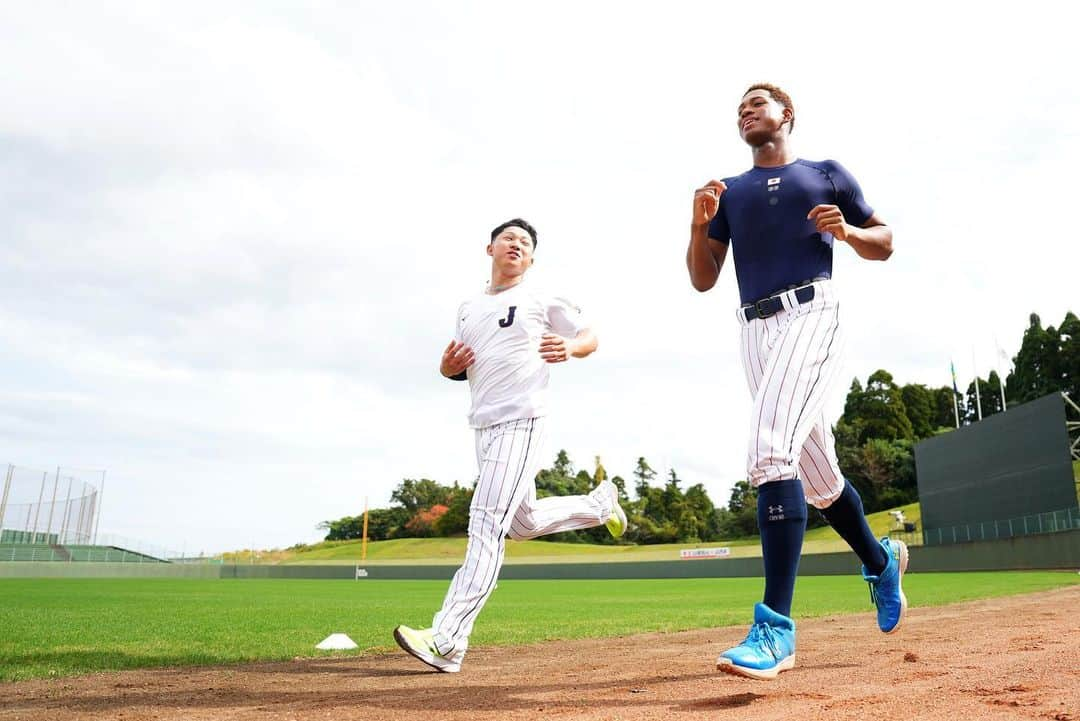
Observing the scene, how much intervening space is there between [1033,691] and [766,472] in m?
1.09

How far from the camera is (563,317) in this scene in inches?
177

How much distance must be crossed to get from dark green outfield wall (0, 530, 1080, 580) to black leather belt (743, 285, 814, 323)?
29722mm

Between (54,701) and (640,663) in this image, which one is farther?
(640,663)

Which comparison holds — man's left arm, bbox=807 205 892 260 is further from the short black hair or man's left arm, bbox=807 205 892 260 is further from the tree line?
the tree line

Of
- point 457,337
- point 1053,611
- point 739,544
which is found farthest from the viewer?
point 739,544

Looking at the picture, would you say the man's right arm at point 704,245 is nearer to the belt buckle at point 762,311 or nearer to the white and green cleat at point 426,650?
the belt buckle at point 762,311

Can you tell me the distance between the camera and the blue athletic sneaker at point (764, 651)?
9.00ft

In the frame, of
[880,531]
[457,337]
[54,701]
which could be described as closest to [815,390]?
[457,337]

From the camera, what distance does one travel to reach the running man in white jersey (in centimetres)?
389

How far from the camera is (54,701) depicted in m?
3.12

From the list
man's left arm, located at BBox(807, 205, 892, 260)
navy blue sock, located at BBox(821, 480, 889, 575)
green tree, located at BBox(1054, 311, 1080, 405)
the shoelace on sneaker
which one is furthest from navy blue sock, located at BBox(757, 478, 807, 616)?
green tree, located at BBox(1054, 311, 1080, 405)

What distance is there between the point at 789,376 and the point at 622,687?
1401 millimetres

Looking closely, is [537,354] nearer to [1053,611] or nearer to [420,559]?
[1053,611]

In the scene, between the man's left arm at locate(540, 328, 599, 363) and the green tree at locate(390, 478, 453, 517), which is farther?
the green tree at locate(390, 478, 453, 517)
